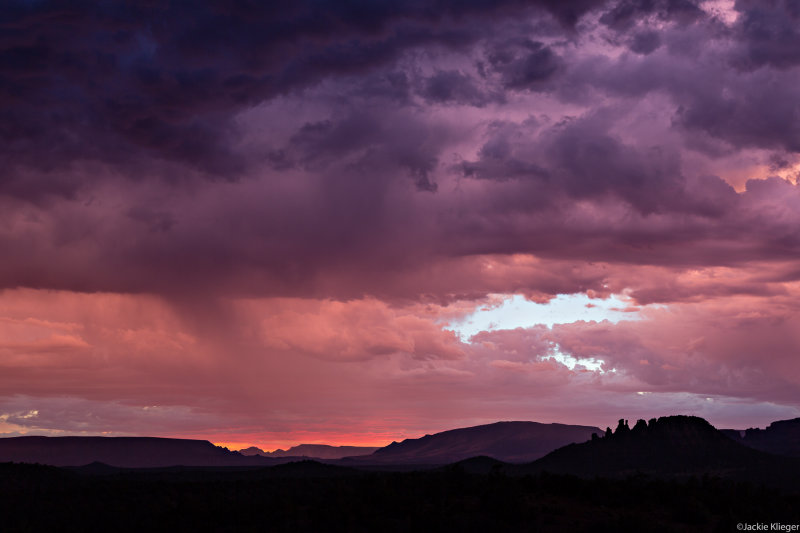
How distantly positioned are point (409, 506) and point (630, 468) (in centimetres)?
16441

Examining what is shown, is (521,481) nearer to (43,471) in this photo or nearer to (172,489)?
(172,489)

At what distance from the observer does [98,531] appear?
47.7 meters

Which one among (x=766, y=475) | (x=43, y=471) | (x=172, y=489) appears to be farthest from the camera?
(x=766, y=475)

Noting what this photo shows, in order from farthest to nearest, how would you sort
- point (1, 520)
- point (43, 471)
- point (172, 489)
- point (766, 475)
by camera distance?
point (766, 475) → point (43, 471) → point (172, 489) → point (1, 520)

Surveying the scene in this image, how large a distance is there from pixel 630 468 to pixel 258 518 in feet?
547

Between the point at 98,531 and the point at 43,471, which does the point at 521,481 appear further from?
the point at 43,471

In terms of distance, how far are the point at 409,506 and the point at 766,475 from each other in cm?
13889

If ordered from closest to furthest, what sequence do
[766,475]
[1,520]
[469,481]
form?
[469,481]
[1,520]
[766,475]

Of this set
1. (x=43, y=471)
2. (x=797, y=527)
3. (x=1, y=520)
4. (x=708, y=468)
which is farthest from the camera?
(x=708, y=468)

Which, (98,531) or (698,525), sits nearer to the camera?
(698,525)

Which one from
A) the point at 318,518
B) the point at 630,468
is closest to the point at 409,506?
the point at 318,518

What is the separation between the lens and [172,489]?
72938 millimetres

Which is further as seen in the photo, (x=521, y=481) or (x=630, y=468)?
(x=630, y=468)

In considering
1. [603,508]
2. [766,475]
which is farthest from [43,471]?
[766,475]
